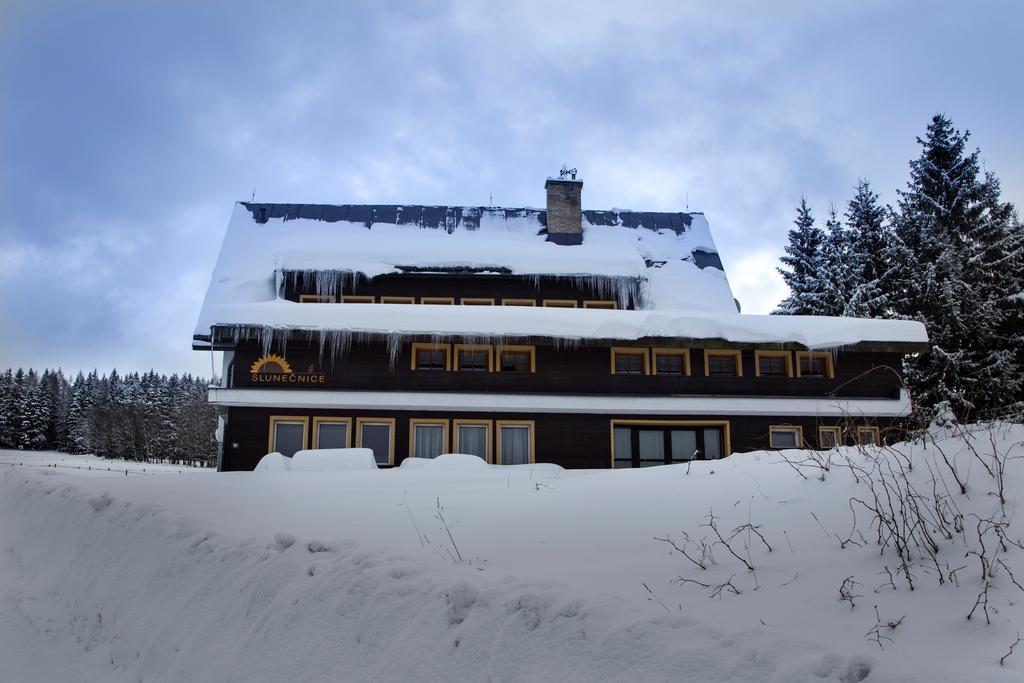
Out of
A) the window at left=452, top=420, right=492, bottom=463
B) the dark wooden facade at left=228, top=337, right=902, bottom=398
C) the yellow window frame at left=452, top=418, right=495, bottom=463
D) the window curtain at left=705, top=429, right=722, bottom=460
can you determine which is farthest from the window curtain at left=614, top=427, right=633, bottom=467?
the window at left=452, top=420, right=492, bottom=463

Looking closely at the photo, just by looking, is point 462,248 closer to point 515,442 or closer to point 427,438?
point 427,438

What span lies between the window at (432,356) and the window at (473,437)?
1.57 m

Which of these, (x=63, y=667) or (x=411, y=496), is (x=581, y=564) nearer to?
(x=411, y=496)

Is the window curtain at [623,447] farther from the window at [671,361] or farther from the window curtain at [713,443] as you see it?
the window curtain at [713,443]

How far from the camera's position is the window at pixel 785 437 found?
20.5 meters

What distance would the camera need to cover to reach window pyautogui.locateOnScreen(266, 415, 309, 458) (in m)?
19.4

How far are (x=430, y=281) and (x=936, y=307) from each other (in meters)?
17.9

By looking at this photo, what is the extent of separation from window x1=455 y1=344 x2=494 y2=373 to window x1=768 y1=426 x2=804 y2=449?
7.69 meters

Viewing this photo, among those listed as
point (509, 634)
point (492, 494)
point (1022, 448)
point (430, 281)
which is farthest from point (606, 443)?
point (509, 634)

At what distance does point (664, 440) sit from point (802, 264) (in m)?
19.7

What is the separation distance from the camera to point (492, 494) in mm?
9258

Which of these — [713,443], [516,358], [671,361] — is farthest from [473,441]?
[713,443]

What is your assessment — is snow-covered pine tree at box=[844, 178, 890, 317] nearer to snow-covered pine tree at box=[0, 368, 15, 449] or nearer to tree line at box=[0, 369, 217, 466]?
tree line at box=[0, 369, 217, 466]

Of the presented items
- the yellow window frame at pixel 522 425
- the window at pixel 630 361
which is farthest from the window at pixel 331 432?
the window at pixel 630 361
